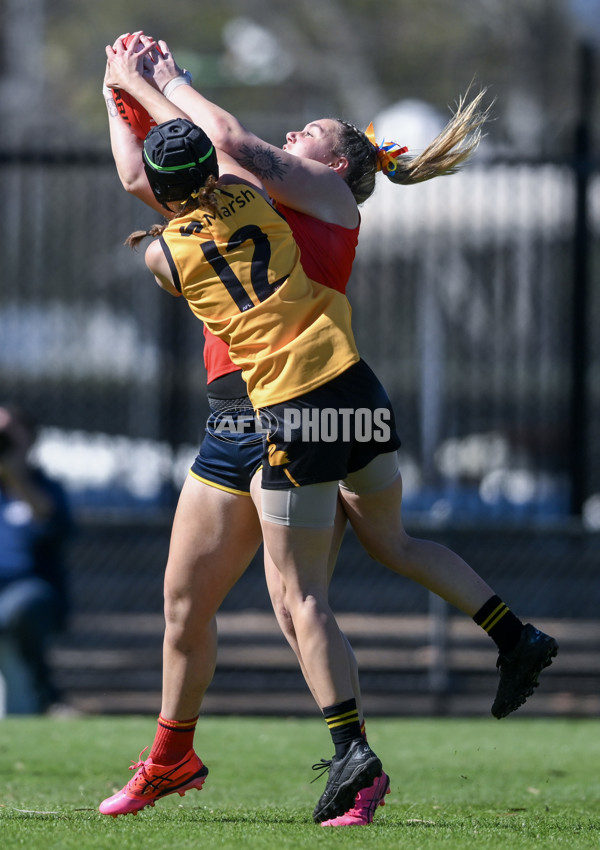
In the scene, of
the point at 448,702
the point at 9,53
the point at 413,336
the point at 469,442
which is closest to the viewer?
the point at 448,702

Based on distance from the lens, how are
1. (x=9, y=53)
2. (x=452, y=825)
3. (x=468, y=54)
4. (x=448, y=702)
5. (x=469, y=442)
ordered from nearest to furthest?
(x=452, y=825)
(x=448, y=702)
(x=469, y=442)
(x=468, y=54)
(x=9, y=53)

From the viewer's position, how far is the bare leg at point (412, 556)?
4062mm

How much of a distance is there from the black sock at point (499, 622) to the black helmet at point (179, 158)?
62.2 inches

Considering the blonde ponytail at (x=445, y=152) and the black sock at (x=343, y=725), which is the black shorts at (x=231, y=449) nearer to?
the black sock at (x=343, y=725)

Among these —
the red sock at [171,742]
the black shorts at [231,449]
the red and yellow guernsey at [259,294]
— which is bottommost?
the red sock at [171,742]

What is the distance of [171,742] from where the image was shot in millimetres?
4168

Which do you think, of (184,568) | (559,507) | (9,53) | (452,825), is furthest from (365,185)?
(9,53)

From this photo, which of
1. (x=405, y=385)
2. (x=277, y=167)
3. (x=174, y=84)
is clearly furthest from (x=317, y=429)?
(x=405, y=385)

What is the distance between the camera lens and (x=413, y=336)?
1136 centimetres

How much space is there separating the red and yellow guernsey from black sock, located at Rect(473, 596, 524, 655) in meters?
0.93

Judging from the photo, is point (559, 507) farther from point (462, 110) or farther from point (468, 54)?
point (468, 54)

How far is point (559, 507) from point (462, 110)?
5.74 m

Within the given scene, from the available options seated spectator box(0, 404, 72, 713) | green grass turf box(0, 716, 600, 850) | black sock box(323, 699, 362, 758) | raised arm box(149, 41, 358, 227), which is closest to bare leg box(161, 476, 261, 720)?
green grass turf box(0, 716, 600, 850)

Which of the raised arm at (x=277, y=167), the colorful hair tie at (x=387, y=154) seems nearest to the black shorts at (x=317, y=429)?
the raised arm at (x=277, y=167)
